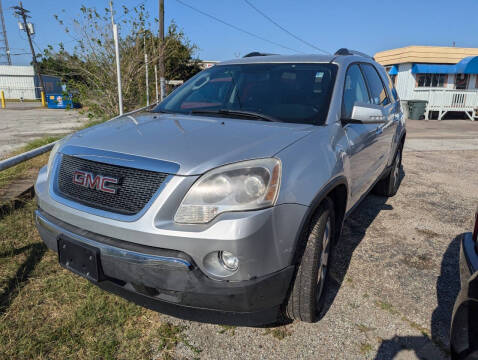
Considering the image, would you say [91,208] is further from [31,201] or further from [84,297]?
[31,201]

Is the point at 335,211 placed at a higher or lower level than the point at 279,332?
higher

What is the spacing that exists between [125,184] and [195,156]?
15.4 inches

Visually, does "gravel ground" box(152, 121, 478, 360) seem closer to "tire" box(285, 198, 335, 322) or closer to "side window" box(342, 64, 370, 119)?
"tire" box(285, 198, 335, 322)

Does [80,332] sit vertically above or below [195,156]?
below

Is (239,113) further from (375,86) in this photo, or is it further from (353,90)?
(375,86)

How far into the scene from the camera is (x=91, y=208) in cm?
193

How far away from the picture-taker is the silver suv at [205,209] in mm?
1700

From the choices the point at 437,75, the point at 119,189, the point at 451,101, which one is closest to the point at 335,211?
the point at 119,189

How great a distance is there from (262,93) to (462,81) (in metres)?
24.0

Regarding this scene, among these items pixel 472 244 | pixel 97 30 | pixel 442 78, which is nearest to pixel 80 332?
pixel 472 244

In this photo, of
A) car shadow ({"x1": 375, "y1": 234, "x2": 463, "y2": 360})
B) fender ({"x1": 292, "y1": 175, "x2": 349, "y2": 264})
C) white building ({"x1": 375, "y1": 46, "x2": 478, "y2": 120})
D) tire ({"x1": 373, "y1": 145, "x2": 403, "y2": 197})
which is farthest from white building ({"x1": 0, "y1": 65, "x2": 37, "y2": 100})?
car shadow ({"x1": 375, "y1": 234, "x2": 463, "y2": 360})

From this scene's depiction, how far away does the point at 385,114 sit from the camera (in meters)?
3.72

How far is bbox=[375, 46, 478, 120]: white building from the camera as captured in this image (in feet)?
58.0

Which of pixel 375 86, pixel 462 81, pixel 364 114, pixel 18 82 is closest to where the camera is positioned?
pixel 364 114
